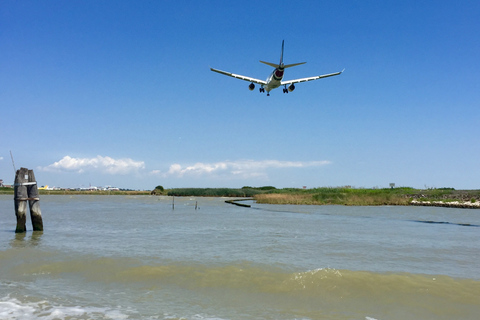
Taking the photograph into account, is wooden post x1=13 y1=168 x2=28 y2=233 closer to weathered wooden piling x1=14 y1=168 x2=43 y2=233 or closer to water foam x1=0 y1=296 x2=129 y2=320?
weathered wooden piling x1=14 y1=168 x2=43 y2=233

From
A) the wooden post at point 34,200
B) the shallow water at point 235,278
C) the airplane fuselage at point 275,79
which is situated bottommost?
the shallow water at point 235,278

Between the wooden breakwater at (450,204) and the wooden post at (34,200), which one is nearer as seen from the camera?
the wooden post at (34,200)

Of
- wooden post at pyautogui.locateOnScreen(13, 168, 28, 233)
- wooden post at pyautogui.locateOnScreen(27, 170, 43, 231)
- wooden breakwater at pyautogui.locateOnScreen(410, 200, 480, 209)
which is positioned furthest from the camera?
wooden breakwater at pyautogui.locateOnScreen(410, 200, 480, 209)

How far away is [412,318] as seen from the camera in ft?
24.3

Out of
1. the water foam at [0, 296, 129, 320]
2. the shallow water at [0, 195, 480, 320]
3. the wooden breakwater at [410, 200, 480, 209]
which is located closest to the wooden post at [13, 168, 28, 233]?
the shallow water at [0, 195, 480, 320]

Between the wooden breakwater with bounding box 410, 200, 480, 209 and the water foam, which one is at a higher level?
the wooden breakwater with bounding box 410, 200, 480, 209

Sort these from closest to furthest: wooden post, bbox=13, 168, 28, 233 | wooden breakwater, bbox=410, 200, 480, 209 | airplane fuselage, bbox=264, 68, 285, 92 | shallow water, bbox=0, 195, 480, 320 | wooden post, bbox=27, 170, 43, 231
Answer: shallow water, bbox=0, 195, 480, 320, wooden post, bbox=13, 168, 28, 233, wooden post, bbox=27, 170, 43, 231, airplane fuselage, bbox=264, 68, 285, 92, wooden breakwater, bbox=410, 200, 480, 209

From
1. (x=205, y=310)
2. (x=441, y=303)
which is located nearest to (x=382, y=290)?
(x=441, y=303)

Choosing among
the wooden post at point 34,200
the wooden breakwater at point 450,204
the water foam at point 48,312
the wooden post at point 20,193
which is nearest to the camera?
the water foam at point 48,312

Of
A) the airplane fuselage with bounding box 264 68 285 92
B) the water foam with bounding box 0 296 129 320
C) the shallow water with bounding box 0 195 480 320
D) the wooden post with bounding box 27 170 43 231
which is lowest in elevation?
the water foam with bounding box 0 296 129 320

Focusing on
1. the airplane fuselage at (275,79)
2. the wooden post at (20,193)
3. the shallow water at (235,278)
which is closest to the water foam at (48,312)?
the shallow water at (235,278)

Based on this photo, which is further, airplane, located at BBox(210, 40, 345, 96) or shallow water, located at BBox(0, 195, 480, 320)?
airplane, located at BBox(210, 40, 345, 96)

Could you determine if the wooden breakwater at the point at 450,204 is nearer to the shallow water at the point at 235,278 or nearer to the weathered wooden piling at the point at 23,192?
the shallow water at the point at 235,278

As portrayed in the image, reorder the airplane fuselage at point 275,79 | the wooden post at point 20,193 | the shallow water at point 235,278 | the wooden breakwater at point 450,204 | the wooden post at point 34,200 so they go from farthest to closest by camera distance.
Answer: the wooden breakwater at point 450,204
the airplane fuselage at point 275,79
the wooden post at point 34,200
the wooden post at point 20,193
the shallow water at point 235,278
